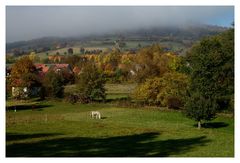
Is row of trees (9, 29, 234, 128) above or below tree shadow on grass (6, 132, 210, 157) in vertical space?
above

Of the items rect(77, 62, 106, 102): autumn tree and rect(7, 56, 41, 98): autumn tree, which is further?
rect(7, 56, 41, 98): autumn tree

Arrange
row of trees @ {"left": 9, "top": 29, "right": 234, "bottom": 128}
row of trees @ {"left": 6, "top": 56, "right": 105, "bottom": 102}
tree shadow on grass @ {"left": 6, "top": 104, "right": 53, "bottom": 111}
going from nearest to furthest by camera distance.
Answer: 1. row of trees @ {"left": 9, "top": 29, "right": 234, "bottom": 128}
2. tree shadow on grass @ {"left": 6, "top": 104, "right": 53, "bottom": 111}
3. row of trees @ {"left": 6, "top": 56, "right": 105, "bottom": 102}

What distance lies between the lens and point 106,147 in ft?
69.2

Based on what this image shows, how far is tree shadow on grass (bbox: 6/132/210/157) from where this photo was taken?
1845 centimetres

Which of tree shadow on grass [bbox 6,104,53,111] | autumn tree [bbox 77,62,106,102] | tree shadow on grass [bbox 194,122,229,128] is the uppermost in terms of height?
autumn tree [bbox 77,62,106,102]

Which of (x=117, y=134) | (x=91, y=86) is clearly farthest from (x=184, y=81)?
(x=117, y=134)

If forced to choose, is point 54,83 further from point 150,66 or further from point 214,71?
point 214,71

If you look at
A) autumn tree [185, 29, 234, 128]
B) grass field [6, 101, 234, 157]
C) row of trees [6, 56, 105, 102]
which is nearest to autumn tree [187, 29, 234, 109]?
autumn tree [185, 29, 234, 128]

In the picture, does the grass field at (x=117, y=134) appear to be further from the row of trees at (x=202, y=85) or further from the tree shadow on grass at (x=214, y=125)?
the row of trees at (x=202, y=85)

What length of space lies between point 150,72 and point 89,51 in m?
71.3

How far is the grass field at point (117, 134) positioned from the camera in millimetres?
19812

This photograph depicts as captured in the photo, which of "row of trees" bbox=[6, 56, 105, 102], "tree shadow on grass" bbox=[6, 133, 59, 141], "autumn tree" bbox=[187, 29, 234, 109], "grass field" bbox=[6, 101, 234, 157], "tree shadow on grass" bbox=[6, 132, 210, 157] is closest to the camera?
"tree shadow on grass" bbox=[6, 132, 210, 157]

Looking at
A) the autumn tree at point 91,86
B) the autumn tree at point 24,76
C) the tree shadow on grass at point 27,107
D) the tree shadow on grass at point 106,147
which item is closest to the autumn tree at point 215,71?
the tree shadow on grass at point 106,147

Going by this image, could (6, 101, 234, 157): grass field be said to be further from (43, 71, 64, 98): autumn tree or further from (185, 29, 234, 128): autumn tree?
(43, 71, 64, 98): autumn tree
